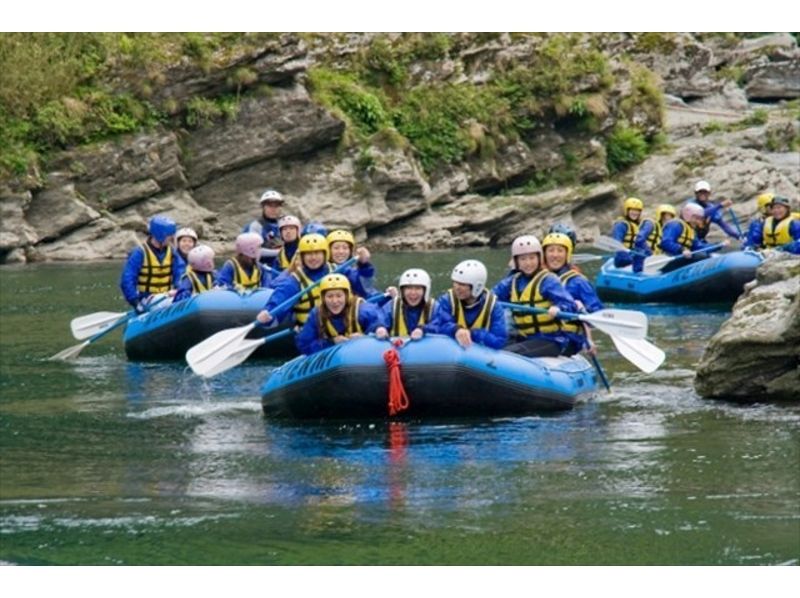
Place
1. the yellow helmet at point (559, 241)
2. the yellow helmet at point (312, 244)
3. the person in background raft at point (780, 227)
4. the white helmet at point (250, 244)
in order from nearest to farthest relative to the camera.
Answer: the yellow helmet at point (559, 241), the yellow helmet at point (312, 244), the white helmet at point (250, 244), the person in background raft at point (780, 227)

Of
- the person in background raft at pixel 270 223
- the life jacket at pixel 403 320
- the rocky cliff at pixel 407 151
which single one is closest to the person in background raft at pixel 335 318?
the life jacket at pixel 403 320

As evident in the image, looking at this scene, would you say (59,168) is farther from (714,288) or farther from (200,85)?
(714,288)

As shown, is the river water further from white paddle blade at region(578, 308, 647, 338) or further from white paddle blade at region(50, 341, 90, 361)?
white paddle blade at region(50, 341, 90, 361)

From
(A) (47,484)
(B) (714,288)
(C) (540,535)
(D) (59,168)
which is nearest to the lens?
(C) (540,535)

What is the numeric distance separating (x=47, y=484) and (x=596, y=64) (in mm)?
27541

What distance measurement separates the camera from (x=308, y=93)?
33344mm

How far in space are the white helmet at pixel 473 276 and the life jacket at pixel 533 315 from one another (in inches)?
33.1

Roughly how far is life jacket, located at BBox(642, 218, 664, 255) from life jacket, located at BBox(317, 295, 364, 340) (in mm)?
10035

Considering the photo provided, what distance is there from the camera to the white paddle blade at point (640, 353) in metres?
13.8

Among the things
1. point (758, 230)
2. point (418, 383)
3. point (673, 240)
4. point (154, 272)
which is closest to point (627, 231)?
point (673, 240)

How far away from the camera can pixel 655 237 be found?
2292 centimetres

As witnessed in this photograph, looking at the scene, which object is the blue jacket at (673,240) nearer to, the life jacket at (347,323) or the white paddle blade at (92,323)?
the white paddle blade at (92,323)

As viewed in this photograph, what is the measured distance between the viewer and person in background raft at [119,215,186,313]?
1781cm

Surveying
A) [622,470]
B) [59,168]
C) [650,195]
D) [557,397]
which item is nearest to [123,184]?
[59,168]
